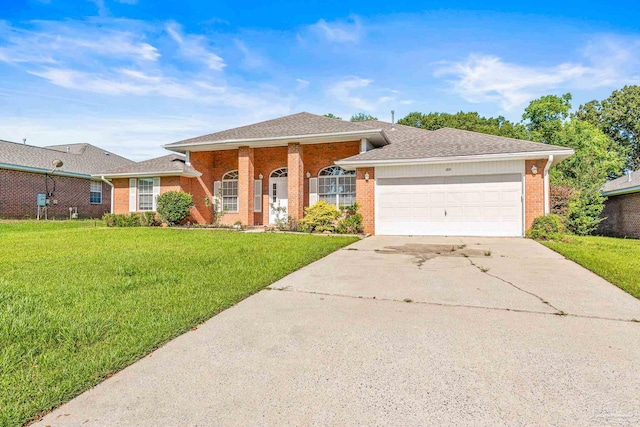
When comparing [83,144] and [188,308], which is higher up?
[83,144]

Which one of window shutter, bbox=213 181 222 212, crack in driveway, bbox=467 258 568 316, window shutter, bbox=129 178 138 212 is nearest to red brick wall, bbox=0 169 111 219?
window shutter, bbox=129 178 138 212

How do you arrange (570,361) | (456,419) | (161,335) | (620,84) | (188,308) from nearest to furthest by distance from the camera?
(456,419) → (570,361) → (161,335) → (188,308) → (620,84)

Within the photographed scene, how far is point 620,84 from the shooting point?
104 ft

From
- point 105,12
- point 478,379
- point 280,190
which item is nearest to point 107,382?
point 478,379

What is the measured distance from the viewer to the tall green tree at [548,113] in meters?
23.7

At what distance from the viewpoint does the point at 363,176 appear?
495 inches

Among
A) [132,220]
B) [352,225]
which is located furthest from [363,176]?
[132,220]

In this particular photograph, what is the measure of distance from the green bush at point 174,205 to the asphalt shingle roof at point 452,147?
25.2 feet

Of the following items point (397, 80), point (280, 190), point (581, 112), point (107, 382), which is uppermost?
Result: point (581, 112)

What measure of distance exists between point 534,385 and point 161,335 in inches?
120

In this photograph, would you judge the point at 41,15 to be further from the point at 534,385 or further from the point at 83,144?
the point at 83,144

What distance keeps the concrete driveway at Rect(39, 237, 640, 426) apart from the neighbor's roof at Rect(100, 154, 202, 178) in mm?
12384

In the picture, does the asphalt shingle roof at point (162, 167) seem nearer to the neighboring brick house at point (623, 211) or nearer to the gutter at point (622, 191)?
the gutter at point (622, 191)

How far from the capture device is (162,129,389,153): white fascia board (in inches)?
520
